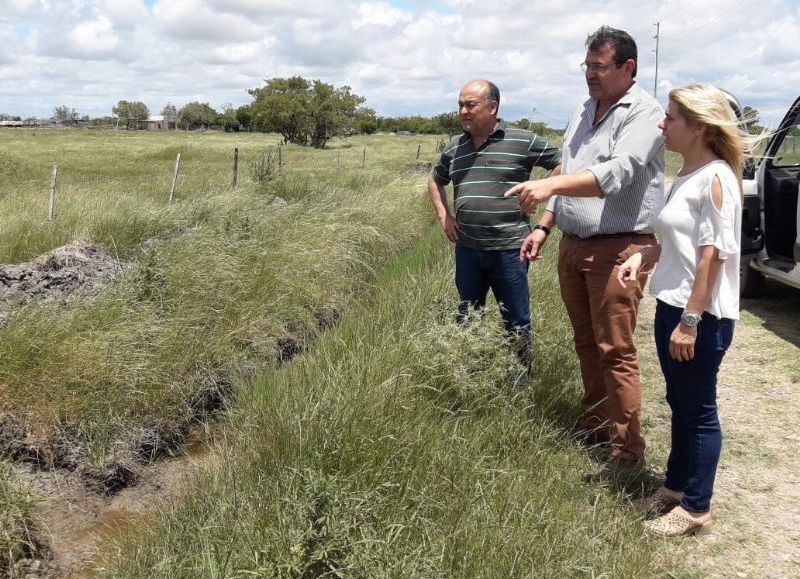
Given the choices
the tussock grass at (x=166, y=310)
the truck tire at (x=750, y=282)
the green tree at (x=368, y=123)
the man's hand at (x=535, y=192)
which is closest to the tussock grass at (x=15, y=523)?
the tussock grass at (x=166, y=310)

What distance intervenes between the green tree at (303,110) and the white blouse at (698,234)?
54.6m

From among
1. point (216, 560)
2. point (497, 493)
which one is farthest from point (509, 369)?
point (216, 560)

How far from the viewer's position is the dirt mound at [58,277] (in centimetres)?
507

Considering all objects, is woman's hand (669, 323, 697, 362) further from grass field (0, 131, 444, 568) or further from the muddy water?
grass field (0, 131, 444, 568)

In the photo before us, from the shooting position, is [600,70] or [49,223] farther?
[49,223]

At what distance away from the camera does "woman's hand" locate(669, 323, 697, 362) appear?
2.57 meters

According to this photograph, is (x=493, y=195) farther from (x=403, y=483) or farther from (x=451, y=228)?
(x=403, y=483)

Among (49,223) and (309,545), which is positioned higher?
(49,223)

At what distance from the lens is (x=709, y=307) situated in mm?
2580

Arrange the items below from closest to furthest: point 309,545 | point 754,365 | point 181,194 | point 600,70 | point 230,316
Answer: point 309,545
point 600,70
point 754,365
point 230,316
point 181,194

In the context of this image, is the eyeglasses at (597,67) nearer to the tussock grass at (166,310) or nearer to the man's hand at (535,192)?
the man's hand at (535,192)

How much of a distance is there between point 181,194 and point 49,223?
18.2 ft

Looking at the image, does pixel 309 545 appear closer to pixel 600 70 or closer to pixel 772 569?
pixel 772 569

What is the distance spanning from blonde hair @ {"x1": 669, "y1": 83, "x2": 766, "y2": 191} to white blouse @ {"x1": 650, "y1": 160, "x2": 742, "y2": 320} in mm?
57
